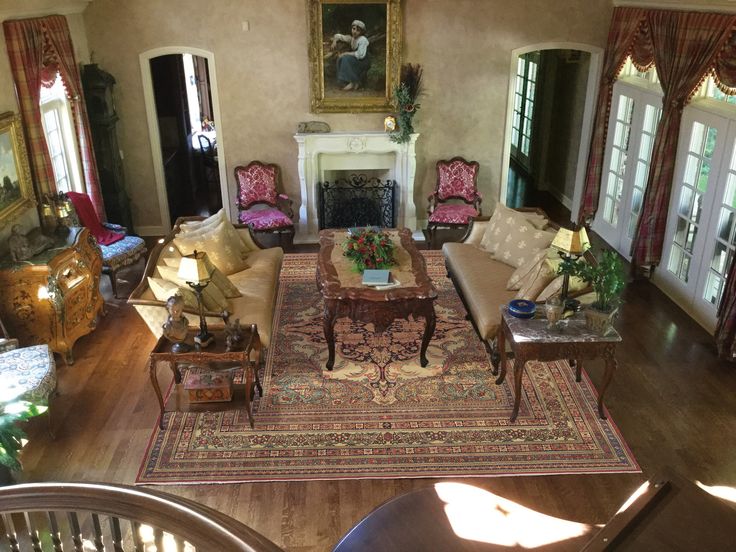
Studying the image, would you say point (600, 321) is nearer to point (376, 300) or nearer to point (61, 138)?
point (376, 300)

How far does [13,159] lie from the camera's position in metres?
5.79

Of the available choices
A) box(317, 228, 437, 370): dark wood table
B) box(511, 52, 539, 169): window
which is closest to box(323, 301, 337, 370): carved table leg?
box(317, 228, 437, 370): dark wood table

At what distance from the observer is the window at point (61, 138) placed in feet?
22.6

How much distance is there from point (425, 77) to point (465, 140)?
0.93 metres

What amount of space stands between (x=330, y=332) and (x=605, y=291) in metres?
2.06

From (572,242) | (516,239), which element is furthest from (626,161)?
(572,242)

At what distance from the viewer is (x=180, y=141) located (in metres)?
9.86

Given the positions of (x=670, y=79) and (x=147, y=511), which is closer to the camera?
(x=147, y=511)

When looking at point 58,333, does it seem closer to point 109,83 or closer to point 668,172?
point 109,83

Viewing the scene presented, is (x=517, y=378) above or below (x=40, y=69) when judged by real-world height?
below

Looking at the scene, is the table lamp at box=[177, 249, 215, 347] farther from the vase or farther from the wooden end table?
the vase

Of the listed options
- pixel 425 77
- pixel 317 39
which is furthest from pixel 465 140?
pixel 317 39

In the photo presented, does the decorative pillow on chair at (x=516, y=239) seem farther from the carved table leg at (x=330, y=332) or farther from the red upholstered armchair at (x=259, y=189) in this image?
the red upholstered armchair at (x=259, y=189)

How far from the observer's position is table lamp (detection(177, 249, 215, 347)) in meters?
4.55
